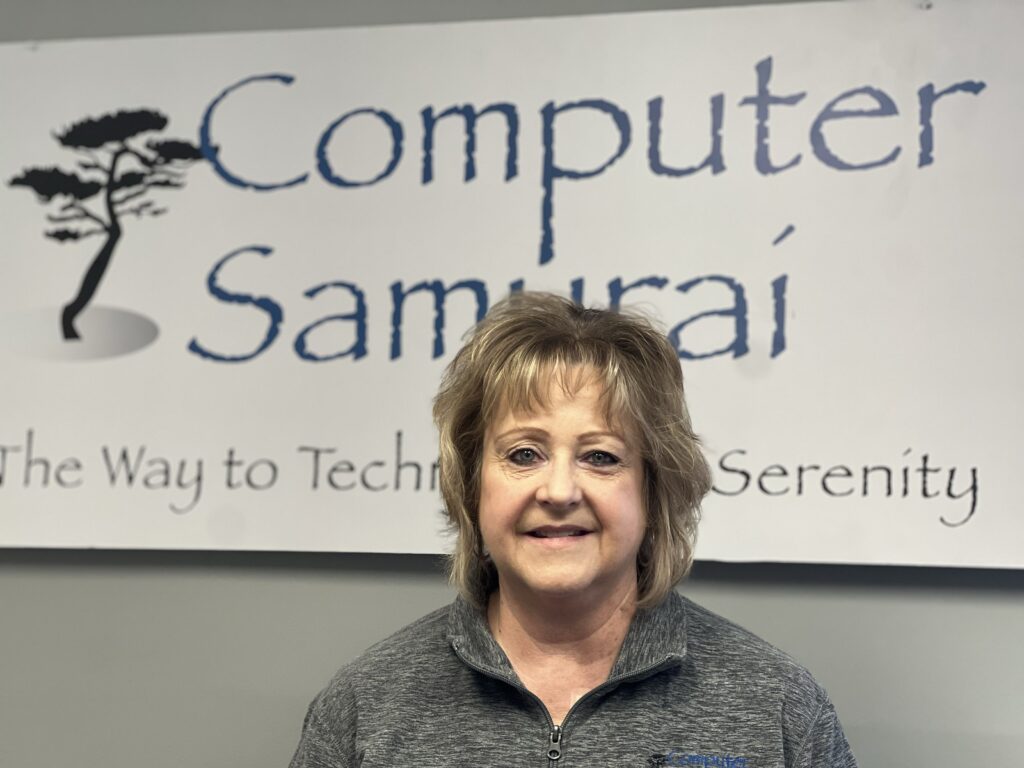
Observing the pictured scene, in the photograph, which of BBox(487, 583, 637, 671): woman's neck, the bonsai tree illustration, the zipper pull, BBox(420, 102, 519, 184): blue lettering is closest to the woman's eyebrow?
BBox(487, 583, 637, 671): woman's neck

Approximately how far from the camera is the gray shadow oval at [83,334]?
5.40 feet

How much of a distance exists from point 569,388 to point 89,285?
0.90 metres

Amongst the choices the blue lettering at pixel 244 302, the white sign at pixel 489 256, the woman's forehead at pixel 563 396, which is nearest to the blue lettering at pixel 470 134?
the white sign at pixel 489 256

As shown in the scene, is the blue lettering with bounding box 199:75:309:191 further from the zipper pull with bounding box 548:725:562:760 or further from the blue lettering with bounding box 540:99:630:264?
the zipper pull with bounding box 548:725:562:760

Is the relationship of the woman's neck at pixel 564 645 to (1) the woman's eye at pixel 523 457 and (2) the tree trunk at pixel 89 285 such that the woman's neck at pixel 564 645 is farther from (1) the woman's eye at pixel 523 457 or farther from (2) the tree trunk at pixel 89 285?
(2) the tree trunk at pixel 89 285

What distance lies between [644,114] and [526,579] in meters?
0.76

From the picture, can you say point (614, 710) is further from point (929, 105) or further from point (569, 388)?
point (929, 105)

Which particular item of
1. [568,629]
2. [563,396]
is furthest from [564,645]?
[563,396]

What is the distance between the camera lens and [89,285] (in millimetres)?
1660

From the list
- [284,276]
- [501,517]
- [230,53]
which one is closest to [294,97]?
[230,53]

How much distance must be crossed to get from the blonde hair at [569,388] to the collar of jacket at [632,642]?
23 millimetres

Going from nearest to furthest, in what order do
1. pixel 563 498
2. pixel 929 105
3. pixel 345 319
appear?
1. pixel 563 498
2. pixel 929 105
3. pixel 345 319

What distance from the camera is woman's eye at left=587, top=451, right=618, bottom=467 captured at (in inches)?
44.4

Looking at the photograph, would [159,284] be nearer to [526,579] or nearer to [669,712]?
[526,579]
